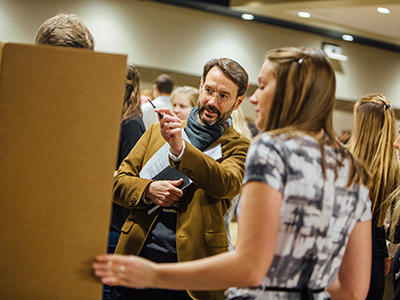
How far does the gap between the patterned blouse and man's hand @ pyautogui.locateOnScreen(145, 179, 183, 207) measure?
0.55m

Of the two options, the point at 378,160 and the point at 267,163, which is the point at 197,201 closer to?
the point at 267,163

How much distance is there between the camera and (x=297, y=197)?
0.96 m

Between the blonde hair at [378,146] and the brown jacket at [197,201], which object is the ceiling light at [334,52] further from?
the brown jacket at [197,201]

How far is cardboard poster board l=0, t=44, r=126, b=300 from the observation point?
38.4 inches

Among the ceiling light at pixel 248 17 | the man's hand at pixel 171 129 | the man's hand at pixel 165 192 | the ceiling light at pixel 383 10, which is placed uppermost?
the ceiling light at pixel 248 17

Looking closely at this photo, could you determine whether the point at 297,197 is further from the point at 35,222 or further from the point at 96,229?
the point at 35,222

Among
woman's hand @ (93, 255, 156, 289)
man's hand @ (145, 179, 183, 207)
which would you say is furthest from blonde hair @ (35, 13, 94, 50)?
woman's hand @ (93, 255, 156, 289)

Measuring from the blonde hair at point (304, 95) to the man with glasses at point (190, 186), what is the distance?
0.50m

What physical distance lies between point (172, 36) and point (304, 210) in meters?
5.55

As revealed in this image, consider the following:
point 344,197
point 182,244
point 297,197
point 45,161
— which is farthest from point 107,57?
point 182,244

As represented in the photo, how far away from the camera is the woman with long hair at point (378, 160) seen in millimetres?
2109

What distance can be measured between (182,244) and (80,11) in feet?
16.5

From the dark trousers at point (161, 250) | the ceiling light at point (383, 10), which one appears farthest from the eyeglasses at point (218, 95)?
the ceiling light at point (383, 10)

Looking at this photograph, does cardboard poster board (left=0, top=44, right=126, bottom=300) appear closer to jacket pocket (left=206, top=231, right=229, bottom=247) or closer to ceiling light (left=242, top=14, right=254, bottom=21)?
jacket pocket (left=206, top=231, right=229, bottom=247)
